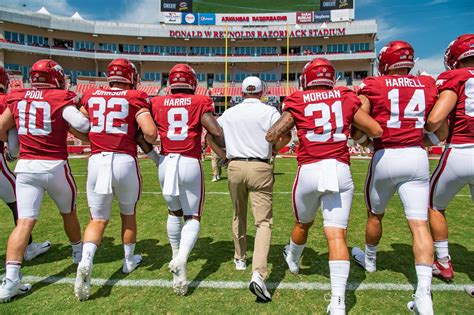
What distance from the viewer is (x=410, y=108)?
2857 millimetres

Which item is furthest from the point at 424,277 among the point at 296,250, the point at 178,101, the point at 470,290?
the point at 178,101

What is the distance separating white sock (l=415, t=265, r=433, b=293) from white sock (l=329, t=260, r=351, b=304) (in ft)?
1.88

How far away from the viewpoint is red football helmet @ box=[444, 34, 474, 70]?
3109 mm

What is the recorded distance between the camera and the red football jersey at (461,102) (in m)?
2.99

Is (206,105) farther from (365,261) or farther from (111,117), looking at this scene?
(365,261)

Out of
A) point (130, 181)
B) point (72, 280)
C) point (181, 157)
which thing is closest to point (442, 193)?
point (181, 157)

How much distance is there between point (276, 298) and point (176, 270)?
36.6 inches

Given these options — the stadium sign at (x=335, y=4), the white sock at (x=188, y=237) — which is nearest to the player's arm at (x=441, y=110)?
the white sock at (x=188, y=237)

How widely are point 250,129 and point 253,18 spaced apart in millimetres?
41569

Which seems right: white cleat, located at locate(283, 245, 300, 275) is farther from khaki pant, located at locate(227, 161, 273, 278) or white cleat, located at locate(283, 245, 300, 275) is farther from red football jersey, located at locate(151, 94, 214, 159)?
→ red football jersey, located at locate(151, 94, 214, 159)

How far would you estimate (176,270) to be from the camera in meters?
2.88

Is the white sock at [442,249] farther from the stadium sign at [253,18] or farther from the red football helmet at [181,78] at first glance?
the stadium sign at [253,18]

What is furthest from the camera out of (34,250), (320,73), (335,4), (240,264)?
(335,4)

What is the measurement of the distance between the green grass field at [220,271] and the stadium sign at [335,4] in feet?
130
